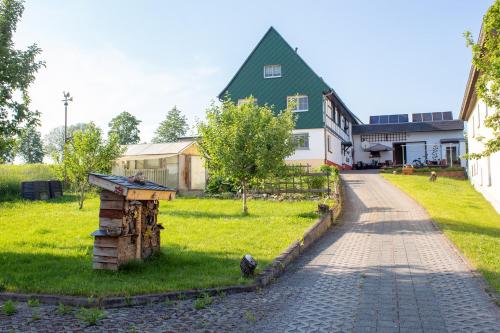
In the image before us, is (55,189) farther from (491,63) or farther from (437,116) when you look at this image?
(437,116)

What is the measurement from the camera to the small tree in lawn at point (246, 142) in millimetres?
17328

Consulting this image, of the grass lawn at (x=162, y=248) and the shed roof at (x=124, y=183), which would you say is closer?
the grass lawn at (x=162, y=248)

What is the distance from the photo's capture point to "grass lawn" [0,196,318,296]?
7410mm

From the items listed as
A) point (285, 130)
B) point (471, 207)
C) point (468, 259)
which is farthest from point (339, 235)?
point (471, 207)

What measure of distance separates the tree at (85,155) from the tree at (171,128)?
180 ft

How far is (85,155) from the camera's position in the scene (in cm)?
1972

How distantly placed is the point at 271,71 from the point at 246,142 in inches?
813

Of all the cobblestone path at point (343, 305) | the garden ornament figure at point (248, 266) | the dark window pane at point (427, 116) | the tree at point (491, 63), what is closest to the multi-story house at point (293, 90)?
the dark window pane at point (427, 116)

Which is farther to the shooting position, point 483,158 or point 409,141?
point 409,141

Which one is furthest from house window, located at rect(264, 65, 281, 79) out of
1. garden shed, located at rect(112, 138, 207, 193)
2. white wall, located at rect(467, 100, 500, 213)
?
white wall, located at rect(467, 100, 500, 213)

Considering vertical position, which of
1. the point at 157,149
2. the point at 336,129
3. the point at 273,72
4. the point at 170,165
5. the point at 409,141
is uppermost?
the point at 273,72

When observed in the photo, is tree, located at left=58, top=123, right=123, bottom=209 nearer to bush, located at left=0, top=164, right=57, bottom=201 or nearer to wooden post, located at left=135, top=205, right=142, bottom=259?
bush, located at left=0, top=164, right=57, bottom=201

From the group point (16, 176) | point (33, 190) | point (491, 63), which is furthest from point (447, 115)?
point (491, 63)

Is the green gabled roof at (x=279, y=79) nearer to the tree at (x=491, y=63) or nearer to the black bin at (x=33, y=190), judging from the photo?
the black bin at (x=33, y=190)
